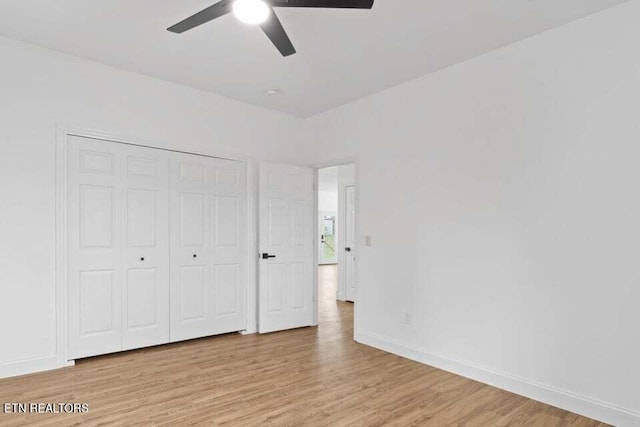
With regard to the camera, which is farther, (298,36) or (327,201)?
(327,201)

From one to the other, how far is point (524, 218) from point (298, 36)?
7.66 ft

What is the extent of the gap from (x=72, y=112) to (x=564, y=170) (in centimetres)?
423

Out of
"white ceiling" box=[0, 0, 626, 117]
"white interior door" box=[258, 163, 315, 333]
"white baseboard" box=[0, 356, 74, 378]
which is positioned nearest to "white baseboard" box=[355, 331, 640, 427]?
"white interior door" box=[258, 163, 315, 333]

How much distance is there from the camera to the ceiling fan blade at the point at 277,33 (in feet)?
7.33

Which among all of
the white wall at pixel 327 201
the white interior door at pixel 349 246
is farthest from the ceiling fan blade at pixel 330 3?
the white wall at pixel 327 201

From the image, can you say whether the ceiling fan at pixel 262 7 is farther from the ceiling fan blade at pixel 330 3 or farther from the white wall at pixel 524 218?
the white wall at pixel 524 218

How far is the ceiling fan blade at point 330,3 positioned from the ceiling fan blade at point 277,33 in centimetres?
11

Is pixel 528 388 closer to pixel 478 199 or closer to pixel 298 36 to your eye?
pixel 478 199

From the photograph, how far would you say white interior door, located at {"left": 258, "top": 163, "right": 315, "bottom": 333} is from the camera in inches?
182

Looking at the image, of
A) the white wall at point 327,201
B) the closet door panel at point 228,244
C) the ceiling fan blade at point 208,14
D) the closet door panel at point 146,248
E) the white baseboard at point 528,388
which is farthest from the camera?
the white wall at point 327,201

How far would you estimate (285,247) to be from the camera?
15.8 feet

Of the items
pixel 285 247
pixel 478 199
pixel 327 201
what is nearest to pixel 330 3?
pixel 478 199

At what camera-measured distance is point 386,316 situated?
4.01 metres

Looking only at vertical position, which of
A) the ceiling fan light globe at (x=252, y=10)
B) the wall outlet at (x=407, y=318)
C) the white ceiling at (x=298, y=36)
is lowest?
the wall outlet at (x=407, y=318)
